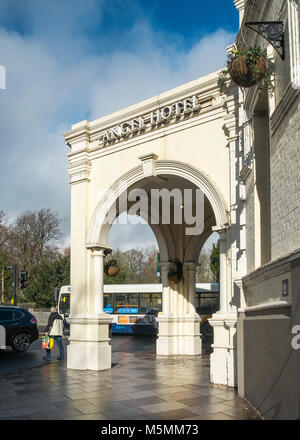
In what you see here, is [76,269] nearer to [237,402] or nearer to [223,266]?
[223,266]

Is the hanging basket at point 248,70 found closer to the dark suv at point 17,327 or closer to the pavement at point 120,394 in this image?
the pavement at point 120,394

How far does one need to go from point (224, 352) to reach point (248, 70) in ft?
17.7

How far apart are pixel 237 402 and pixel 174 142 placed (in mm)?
5883

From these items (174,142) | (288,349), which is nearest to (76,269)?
(174,142)

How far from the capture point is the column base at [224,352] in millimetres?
9039

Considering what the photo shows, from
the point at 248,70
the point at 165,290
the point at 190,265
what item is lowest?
the point at 165,290

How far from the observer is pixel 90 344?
38.7 feet

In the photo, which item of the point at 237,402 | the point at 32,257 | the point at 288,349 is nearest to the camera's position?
the point at 288,349

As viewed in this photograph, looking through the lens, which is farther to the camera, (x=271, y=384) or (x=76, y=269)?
(x=76, y=269)

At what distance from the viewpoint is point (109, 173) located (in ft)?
40.6

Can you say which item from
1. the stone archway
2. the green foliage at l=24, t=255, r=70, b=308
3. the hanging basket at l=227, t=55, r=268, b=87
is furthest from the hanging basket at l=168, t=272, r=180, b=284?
the green foliage at l=24, t=255, r=70, b=308

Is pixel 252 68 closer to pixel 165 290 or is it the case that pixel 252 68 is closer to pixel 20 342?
pixel 165 290

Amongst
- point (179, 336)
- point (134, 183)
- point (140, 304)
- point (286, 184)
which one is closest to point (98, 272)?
point (134, 183)

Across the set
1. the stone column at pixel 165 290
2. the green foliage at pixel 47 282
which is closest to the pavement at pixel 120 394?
the stone column at pixel 165 290
